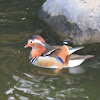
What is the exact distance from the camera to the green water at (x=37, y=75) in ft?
19.7

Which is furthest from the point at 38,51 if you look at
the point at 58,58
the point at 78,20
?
the point at 78,20

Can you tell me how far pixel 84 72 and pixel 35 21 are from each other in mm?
3518

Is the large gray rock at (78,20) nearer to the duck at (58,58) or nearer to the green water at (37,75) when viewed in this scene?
the green water at (37,75)

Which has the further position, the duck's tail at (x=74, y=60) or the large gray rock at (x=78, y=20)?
the large gray rock at (x=78, y=20)

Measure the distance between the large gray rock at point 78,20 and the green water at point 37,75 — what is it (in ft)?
0.81

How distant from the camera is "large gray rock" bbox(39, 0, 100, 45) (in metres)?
8.27

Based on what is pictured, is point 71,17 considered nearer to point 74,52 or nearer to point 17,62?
point 74,52

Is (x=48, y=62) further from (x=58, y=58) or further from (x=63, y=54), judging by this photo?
(x=63, y=54)

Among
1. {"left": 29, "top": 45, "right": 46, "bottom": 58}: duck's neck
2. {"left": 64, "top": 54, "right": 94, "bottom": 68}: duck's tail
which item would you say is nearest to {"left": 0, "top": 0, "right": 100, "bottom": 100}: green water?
{"left": 64, "top": 54, "right": 94, "bottom": 68}: duck's tail

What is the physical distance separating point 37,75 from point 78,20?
7.22 feet

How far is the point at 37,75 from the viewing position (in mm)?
6828


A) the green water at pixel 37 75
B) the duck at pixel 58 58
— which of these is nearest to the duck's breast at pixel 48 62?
the duck at pixel 58 58

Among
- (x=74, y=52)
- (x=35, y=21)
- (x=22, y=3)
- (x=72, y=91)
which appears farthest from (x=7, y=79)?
(x=22, y=3)

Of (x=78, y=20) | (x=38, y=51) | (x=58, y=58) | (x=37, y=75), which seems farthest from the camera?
(x=78, y=20)
